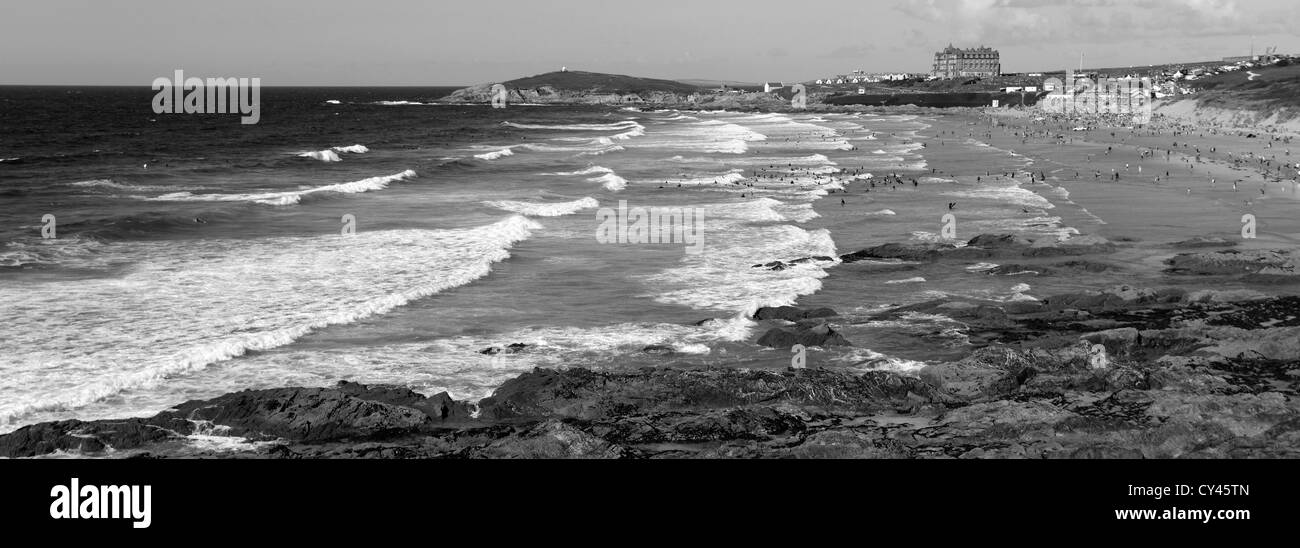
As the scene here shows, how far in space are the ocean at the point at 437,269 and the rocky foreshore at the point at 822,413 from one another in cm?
175

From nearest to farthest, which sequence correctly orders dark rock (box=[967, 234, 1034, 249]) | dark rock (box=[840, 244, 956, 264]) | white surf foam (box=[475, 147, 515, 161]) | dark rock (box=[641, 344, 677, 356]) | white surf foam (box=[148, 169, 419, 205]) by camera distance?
dark rock (box=[641, 344, 677, 356]), dark rock (box=[840, 244, 956, 264]), dark rock (box=[967, 234, 1034, 249]), white surf foam (box=[148, 169, 419, 205]), white surf foam (box=[475, 147, 515, 161])

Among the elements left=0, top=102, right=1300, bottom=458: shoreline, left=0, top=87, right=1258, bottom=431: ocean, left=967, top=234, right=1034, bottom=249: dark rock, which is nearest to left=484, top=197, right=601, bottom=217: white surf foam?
left=0, top=87, right=1258, bottom=431: ocean

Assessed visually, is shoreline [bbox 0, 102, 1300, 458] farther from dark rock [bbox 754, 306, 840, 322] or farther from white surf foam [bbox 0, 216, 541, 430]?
white surf foam [bbox 0, 216, 541, 430]

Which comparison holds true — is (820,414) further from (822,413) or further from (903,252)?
(903,252)

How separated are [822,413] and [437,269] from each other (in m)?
16.6

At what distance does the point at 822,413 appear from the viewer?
17547 millimetres

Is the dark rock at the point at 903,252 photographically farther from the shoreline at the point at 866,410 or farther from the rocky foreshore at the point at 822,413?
the rocky foreshore at the point at 822,413

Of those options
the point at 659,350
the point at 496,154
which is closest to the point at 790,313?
the point at 659,350

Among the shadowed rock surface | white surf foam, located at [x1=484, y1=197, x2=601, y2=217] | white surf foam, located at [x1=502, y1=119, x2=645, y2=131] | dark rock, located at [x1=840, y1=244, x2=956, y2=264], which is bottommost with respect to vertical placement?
the shadowed rock surface

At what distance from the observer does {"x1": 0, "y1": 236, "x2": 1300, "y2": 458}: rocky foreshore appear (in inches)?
600

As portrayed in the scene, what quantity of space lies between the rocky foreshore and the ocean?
175 centimetres

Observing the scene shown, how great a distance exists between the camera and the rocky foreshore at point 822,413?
1524 cm
